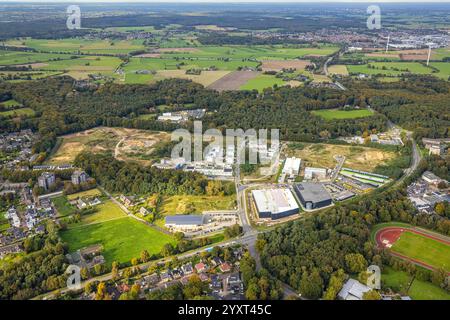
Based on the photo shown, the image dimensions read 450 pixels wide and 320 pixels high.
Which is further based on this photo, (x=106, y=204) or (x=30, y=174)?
(x=30, y=174)

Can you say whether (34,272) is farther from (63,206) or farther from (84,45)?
(84,45)

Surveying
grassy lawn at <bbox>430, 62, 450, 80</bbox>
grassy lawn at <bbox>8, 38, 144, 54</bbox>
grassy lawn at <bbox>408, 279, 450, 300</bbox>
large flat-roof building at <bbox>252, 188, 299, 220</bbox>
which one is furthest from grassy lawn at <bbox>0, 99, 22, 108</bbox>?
grassy lawn at <bbox>430, 62, 450, 80</bbox>

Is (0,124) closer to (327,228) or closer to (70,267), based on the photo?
(70,267)

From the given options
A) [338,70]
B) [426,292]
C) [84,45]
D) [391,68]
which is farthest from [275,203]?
A: [84,45]

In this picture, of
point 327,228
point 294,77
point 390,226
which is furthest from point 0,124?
point 294,77

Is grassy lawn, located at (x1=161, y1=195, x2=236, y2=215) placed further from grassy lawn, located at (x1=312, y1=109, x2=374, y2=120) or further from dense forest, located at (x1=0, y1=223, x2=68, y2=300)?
grassy lawn, located at (x1=312, y1=109, x2=374, y2=120)
